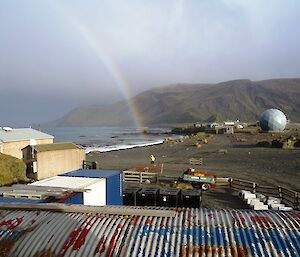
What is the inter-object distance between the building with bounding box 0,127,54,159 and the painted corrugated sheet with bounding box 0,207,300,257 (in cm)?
2207

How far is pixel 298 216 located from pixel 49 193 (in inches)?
361

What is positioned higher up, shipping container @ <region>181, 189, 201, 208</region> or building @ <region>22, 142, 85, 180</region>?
building @ <region>22, 142, 85, 180</region>

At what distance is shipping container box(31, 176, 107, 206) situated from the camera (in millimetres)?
15549

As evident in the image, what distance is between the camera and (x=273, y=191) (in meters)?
23.9

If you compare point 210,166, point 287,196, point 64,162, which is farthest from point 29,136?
point 287,196

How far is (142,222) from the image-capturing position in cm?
840

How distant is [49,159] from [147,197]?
1182 cm

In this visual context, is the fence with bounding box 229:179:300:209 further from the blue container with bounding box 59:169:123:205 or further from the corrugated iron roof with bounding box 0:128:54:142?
the corrugated iron roof with bounding box 0:128:54:142

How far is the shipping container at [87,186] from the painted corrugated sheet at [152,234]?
628 centimetres

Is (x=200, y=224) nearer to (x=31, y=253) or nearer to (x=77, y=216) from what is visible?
(x=77, y=216)

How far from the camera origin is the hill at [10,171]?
65.4ft

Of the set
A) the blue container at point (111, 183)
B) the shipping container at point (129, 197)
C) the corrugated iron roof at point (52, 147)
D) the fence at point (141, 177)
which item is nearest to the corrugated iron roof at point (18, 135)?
the corrugated iron roof at point (52, 147)

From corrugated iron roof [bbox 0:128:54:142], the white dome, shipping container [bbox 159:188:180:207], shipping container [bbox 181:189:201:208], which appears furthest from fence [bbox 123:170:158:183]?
the white dome

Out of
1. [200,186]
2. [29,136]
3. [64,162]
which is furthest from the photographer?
[29,136]
